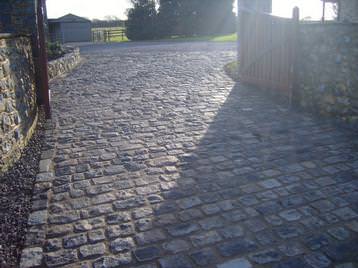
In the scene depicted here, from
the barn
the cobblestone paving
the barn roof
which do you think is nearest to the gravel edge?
the cobblestone paving

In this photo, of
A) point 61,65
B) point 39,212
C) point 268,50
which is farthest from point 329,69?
point 61,65

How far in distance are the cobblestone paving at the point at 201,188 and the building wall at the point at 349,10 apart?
4.89m

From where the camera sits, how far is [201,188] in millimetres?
4457

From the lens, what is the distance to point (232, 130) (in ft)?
21.6

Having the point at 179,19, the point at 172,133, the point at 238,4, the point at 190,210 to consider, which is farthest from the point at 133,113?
the point at 179,19

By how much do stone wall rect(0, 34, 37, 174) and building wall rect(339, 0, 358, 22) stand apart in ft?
28.9

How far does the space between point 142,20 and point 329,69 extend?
2987 cm

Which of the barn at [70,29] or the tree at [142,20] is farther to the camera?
the tree at [142,20]

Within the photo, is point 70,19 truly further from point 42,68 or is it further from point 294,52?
point 294,52

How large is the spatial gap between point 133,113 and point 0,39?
306 centimetres

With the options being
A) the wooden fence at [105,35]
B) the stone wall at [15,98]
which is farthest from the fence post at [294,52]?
the wooden fence at [105,35]

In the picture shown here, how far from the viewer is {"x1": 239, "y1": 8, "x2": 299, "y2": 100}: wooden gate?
7992 mm

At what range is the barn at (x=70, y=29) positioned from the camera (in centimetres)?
3434

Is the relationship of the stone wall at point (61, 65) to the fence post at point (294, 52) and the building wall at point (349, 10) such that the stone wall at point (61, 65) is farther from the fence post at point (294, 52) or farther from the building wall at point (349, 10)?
the building wall at point (349, 10)
